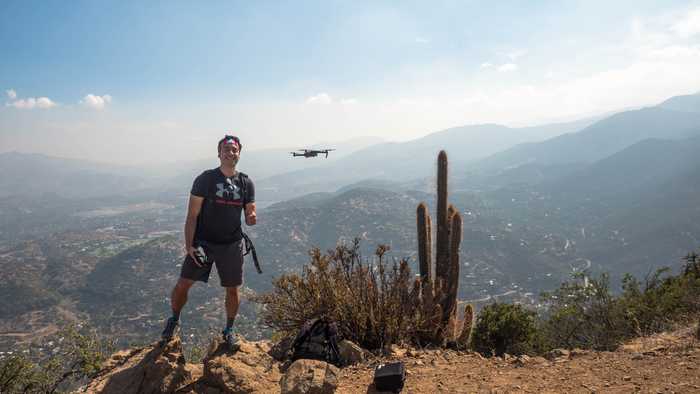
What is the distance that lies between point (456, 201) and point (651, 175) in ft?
364

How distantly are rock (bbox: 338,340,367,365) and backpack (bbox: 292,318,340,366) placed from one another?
0.14 metres

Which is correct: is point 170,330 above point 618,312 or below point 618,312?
above

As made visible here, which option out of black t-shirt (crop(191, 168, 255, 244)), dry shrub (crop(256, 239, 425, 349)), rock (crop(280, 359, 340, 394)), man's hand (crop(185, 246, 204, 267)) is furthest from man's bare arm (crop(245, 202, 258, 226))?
rock (crop(280, 359, 340, 394))

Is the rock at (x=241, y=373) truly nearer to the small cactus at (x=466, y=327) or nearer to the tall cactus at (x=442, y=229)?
the small cactus at (x=466, y=327)

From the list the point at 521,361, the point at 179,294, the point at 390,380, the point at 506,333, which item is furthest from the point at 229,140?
the point at 506,333

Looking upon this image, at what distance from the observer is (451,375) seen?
12.4ft

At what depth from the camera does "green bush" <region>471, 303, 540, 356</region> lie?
7.14 m

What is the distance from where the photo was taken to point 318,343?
4.08m

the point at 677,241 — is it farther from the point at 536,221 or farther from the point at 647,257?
the point at 536,221

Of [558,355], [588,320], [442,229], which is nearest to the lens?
[558,355]

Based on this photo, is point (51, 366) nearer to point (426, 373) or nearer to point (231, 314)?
point (231, 314)

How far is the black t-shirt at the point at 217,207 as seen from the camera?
387 cm

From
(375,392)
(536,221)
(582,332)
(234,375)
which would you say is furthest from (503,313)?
(536,221)

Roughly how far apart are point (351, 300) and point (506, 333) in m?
4.36
